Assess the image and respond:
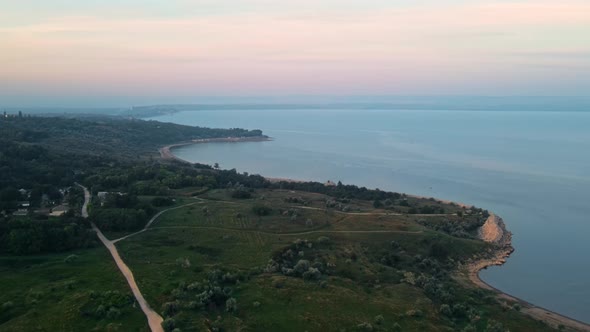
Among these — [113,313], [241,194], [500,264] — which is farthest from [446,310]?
[241,194]

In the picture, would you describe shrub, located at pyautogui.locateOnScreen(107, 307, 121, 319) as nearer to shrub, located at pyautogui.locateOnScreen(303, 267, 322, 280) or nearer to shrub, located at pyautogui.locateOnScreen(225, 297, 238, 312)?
shrub, located at pyautogui.locateOnScreen(225, 297, 238, 312)

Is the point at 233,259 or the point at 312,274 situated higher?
the point at 312,274

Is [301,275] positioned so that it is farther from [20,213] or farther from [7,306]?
[20,213]

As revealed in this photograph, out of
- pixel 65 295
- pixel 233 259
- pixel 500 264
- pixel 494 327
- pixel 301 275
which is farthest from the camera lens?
pixel 500 264

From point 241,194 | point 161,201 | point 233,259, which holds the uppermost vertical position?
point 161,201

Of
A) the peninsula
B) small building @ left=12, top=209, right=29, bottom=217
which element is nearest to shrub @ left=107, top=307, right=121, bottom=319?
the peninsula

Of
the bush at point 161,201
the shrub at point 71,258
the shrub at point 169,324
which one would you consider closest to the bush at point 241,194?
the bush at point 161,201
